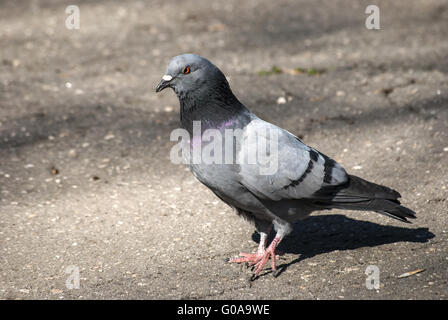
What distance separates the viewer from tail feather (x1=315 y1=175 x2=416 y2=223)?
149 inches

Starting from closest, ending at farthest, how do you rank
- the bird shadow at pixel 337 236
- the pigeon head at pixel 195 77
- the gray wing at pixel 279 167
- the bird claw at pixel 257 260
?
1. the gray wing at pixel 279 167
2. the pigeon head at pixel 195 77
3. the bird claw at pixel 257 260
4. the bird shadow at pixel 337 236

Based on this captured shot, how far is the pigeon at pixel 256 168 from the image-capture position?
3.56 meters

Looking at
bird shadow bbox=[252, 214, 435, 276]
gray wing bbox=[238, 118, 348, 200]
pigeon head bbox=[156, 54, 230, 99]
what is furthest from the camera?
bird shadow bbox=[252, 214, 435, 276]

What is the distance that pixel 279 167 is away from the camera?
12.0 ft

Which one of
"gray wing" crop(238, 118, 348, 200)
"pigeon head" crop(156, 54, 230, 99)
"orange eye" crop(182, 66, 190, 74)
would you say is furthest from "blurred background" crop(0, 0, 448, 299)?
"orange eye" crop(182, 66, 190, 74)

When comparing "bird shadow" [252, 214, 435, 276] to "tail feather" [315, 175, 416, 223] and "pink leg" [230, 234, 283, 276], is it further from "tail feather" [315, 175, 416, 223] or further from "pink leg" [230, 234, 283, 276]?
"tail feather" [315, 175, 416, 223]

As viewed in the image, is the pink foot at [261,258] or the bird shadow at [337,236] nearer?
the pink foot at [261,258]

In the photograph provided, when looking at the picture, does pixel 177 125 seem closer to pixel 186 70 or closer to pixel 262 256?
pixel 186 70

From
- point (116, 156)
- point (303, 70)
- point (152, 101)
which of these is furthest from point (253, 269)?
point (303, 70)

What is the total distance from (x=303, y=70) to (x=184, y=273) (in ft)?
13.2

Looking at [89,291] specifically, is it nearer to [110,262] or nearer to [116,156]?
[110,262]

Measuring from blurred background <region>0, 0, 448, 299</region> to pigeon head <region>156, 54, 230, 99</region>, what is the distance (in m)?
1.16

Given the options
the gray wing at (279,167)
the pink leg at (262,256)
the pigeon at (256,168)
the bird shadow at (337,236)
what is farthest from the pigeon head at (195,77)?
the bird shadow at (337,236)

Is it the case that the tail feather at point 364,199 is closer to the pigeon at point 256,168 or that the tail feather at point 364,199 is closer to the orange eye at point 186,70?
the pigeon at point 256,168
